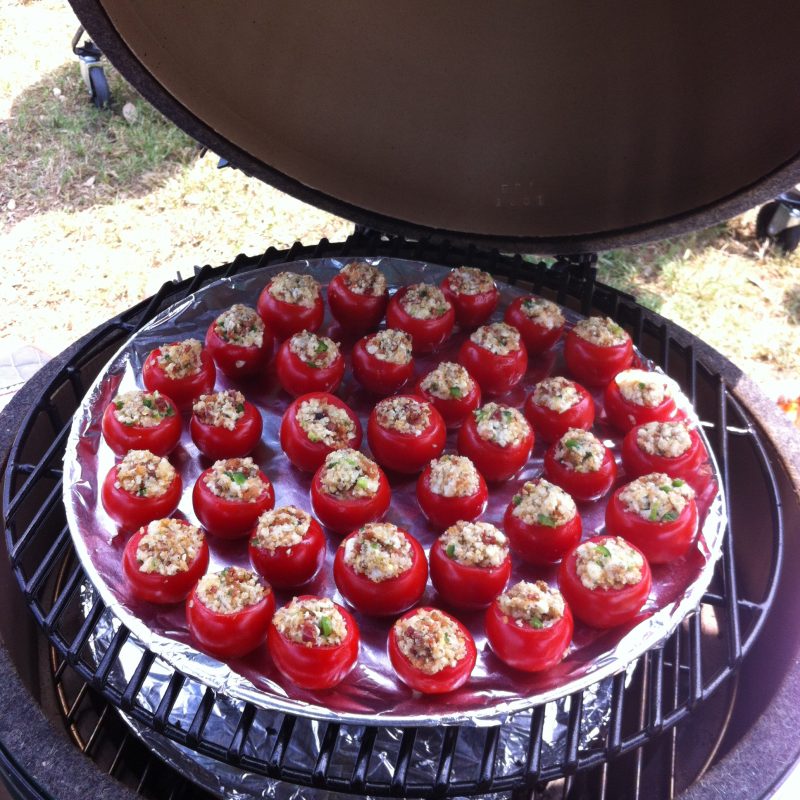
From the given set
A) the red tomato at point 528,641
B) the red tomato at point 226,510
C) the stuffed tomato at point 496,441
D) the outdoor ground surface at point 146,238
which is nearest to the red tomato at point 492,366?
the stuffed tomato at point 496,441

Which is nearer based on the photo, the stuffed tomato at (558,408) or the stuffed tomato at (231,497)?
the stuffed tomato at (231,497)

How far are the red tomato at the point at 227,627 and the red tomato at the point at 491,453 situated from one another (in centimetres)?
80

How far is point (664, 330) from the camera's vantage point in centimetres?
282

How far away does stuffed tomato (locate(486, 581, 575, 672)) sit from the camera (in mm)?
1866

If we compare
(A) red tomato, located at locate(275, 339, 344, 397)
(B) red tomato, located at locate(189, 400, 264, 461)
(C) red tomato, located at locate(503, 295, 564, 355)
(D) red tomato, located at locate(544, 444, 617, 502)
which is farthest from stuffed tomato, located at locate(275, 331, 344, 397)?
(D) red tomato, located at locate(544, 444, 617, 502)

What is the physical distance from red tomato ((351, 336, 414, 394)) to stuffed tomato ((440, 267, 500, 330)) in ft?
1.06

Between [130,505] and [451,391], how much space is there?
1.03m

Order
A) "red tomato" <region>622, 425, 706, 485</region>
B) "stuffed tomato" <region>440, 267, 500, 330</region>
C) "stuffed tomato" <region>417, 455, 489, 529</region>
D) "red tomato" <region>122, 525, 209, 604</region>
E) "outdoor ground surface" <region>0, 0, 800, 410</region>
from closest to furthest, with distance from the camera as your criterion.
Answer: "red tomato" <region>122, 525, 209, 604</region>, "stuffed tomato" <region>417, 455, 489, 529</region>, "red tomato" <region>622, 425, 706, 485</region>, "stuffed tomato" <region>440, 267, 500, 330</region>, "outdoor ground surface" <region>0, 0, 800, 410</region>

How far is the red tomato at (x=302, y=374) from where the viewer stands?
256 cm

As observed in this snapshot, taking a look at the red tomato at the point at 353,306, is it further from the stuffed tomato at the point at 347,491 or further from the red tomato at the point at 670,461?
the red tomato at the point at 670,461

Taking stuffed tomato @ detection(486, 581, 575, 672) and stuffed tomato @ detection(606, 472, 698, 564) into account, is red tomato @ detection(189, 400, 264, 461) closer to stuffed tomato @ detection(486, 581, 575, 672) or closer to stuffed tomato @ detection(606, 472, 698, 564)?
stuffed tomato @ detection(486, 581, 575, 672)

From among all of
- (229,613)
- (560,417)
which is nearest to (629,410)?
(560,417)

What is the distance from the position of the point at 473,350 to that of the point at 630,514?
79 centimetres

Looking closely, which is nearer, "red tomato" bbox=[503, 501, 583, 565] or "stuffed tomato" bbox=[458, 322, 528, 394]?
"red tomato" bbox=[503, 501, 583, 565]
